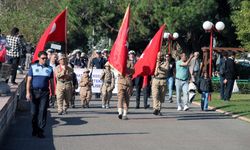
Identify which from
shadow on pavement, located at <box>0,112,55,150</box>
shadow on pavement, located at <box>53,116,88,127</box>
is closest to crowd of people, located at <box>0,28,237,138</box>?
shadow on pavement, located at <box>0,112,55,150</box>

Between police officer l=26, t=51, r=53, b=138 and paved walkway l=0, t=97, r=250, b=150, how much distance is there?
1.14 feet

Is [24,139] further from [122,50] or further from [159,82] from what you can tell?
[159,82]

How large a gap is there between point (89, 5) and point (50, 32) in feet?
74.0

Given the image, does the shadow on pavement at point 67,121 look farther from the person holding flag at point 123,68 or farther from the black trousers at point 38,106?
the black trousers at point 38,106

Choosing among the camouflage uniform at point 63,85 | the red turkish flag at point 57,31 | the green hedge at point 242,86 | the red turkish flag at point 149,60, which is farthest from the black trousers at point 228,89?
the red turkish flag at point 57,31

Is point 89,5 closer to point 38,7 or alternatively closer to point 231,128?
point 231,128

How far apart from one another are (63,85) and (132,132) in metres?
3.79

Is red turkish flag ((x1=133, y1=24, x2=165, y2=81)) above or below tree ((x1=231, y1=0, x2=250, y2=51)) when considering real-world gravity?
below

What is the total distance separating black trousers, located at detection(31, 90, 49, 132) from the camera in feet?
45.0

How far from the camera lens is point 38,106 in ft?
45.4

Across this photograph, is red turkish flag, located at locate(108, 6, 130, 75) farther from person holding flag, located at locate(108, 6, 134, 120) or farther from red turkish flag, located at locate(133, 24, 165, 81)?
red turkish flag, located at locate(133, 24, 165, 81)

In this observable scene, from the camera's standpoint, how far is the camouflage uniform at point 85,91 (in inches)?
853

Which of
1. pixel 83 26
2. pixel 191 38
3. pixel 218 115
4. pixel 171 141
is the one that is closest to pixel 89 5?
pixel 83 26

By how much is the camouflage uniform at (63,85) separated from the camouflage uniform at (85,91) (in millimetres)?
3190
